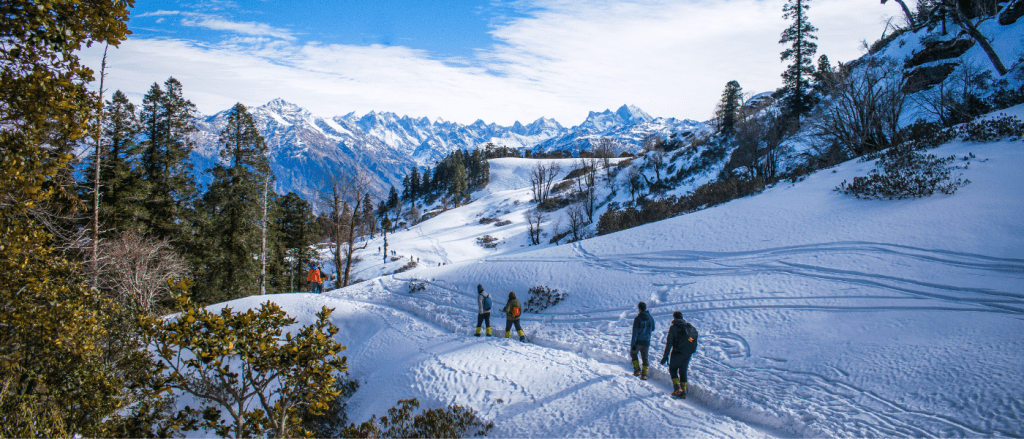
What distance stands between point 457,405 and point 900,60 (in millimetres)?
47594

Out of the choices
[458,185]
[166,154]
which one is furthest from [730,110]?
[166,154]

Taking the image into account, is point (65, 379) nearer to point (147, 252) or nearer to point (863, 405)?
point (863, 405)

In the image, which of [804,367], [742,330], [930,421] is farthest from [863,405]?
[742,330]

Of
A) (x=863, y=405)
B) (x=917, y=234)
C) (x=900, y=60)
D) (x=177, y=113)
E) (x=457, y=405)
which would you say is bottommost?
(x=457, y=405)

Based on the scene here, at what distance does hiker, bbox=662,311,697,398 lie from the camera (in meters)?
8.33

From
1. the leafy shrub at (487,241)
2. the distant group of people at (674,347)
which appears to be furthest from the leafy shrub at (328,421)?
the leafy shrub at (487,241)

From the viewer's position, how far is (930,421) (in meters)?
6.64

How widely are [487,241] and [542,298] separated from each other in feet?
119

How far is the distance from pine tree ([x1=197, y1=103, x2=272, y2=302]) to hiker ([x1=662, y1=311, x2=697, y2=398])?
24941 millimetres

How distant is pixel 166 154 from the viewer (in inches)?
880

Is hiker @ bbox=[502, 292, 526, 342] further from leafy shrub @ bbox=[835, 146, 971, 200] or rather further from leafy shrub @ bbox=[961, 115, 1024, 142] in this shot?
leafy shrub @ bbox=[961, 115, 1024, 142]

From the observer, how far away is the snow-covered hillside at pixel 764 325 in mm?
7387

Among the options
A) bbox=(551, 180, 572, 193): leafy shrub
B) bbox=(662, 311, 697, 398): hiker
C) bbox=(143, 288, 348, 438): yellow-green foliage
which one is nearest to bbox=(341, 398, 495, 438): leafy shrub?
bbox=(143, 288, 348, 438): yellow-green foliage

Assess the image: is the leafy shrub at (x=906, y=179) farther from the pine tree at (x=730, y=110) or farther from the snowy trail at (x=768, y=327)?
the pine tree at (x=730, y=110)
